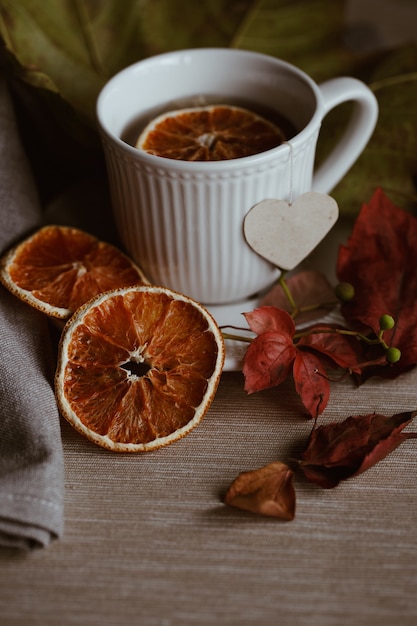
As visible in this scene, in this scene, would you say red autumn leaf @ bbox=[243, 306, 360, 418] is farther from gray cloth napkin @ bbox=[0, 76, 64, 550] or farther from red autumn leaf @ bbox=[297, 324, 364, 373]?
gray cloth napkin @ bbox=[0, 76, 64, 550]

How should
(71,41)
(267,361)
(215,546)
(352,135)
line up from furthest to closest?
(71,41) < (352,135) < (267,361) < (215,546)

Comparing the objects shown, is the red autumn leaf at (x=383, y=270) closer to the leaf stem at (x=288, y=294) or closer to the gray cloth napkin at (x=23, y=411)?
the leaf stem at (x=288, y=294)

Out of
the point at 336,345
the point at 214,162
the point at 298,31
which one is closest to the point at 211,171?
the point at 214,162

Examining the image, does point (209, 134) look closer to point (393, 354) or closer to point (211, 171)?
point (211, 171)

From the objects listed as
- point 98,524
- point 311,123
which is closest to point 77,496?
point 98,524

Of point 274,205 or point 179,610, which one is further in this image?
point 274,205

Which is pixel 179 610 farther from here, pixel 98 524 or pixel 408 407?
pixel 408 407

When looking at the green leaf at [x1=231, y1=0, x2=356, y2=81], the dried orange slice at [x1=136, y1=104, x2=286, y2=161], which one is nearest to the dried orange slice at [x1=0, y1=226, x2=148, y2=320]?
the dried orange slice at [x1=136, y1=104, x2=286, y2=161]
